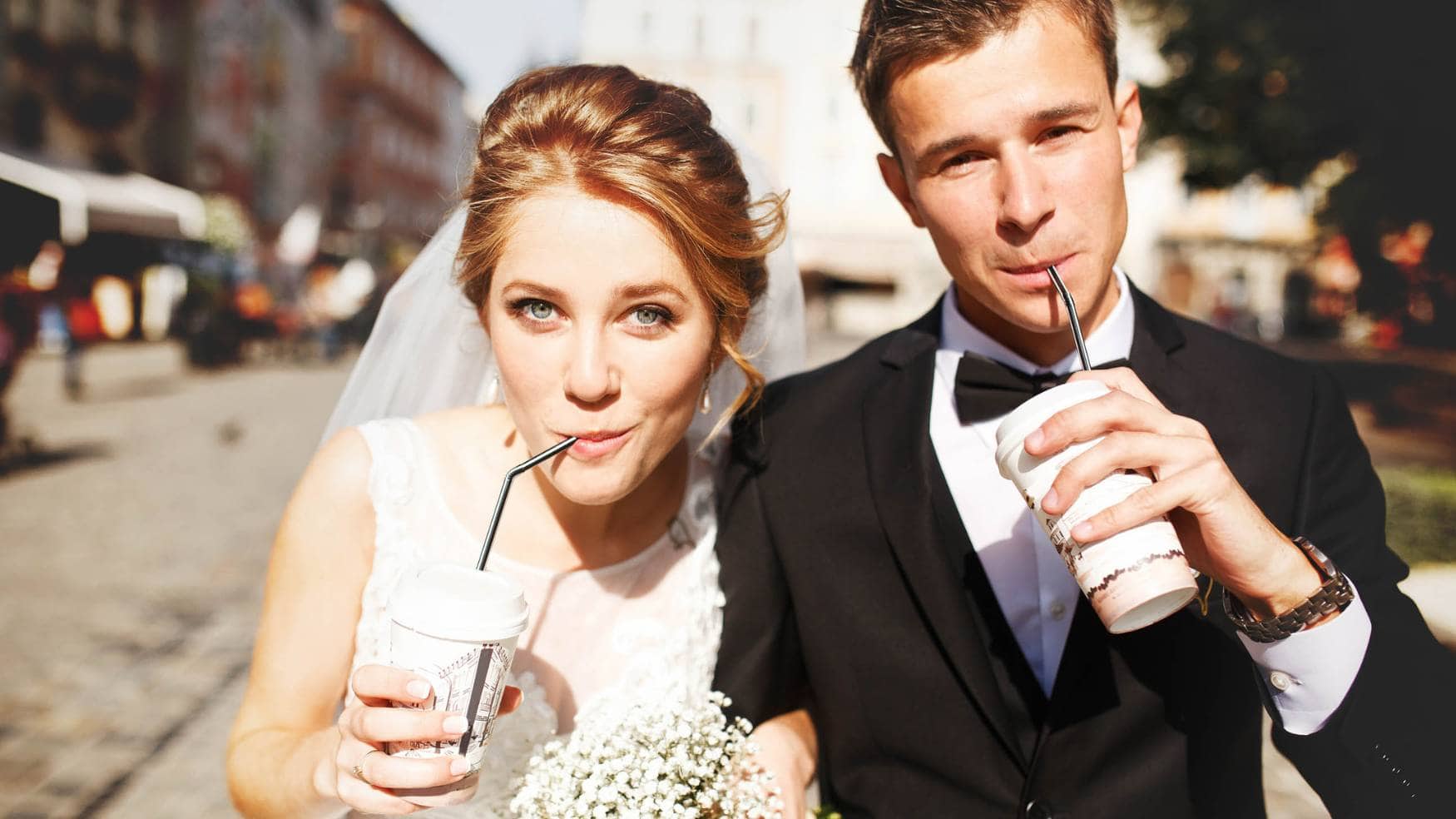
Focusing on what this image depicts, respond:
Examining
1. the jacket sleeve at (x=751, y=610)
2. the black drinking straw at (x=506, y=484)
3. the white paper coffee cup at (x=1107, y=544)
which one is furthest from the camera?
the jacket sleeve at (x=751, y=610)

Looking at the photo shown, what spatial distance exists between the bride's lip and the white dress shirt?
0.66m

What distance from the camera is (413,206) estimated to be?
60812 mm

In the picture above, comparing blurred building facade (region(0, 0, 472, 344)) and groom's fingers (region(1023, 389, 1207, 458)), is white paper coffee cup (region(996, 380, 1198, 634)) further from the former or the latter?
blurred building facade (region(0, 0, 472, 344))

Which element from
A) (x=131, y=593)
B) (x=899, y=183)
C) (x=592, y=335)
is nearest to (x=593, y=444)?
(x=592, y=335)

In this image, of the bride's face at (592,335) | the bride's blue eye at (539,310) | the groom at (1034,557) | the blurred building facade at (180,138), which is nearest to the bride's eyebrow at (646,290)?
the bride's face at (592,335)

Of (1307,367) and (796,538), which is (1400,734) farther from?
(796,538)

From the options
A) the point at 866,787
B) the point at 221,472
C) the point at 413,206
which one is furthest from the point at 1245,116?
the point at 413,206

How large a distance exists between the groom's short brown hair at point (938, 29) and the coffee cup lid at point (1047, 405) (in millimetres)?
742

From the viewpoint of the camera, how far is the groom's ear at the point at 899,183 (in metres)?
2.11

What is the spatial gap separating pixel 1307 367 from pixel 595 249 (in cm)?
139

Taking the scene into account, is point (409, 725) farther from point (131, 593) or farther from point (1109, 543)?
point (131, 593)

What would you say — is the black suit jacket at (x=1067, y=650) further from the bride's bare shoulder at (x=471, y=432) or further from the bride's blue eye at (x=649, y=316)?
the bride's bare shoulder at (x=471, y=432)

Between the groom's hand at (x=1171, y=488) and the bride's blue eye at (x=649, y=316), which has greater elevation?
the bride's blue eye at (x=649, y=316)

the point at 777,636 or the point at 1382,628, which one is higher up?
the point at 1382,628
